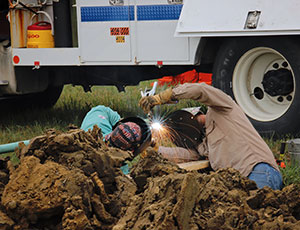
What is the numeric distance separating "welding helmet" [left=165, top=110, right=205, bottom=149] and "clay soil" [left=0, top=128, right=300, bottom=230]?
1911mm

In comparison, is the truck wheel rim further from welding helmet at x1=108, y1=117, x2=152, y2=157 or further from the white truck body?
welding helmet at x1=108, y1=117, x2=152, y2=157

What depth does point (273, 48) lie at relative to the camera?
20.2 ft

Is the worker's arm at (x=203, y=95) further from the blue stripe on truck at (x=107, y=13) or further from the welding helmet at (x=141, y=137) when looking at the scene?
the blue stripe on truck at (x=107, y=13)

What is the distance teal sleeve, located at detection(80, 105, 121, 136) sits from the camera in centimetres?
510

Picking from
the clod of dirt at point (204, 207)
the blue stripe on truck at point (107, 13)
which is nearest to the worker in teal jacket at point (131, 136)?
the clod of dirt at point (204, 207)

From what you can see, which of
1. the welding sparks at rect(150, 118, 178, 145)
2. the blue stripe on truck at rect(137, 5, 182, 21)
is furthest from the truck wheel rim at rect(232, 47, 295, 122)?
the welding sparks at rect(150, 118, 178, 145)

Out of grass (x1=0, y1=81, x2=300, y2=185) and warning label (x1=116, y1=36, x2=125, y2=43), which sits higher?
warning label (x1=116, y1=36, x2=125, y2=43)

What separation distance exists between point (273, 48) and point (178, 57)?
1126 millimetres

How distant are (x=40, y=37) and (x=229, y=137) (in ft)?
11.4

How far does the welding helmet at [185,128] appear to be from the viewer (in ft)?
17.1

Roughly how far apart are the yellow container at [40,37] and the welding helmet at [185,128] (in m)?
2.65

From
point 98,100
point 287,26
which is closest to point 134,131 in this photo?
point 287,26

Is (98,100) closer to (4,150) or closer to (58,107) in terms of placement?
(58,107)

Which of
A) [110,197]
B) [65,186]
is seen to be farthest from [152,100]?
[65,186]
